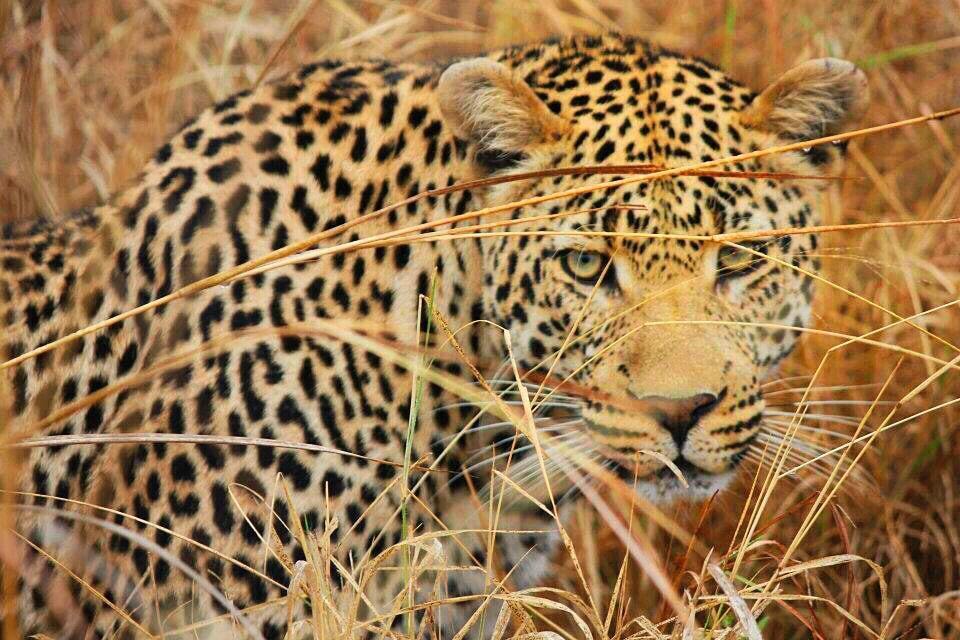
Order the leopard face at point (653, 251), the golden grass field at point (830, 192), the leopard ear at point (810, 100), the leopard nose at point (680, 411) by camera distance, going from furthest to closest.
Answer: the golden grass field at point (830, 192)
the leopard ear at point (810, 100)
the leopard face at point (653, 251)
the leopard nose at point (680, 411)

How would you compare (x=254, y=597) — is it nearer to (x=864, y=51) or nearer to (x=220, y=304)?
(x=220, y=304)

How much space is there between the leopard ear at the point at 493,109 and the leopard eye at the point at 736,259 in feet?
2.06

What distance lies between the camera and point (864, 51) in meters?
7.33

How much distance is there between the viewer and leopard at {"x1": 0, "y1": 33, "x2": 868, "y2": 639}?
3.95 m

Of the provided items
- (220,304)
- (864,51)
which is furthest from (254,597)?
(864,51)

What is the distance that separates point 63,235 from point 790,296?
2.39 m

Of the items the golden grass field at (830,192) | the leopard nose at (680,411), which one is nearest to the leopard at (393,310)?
the leopard nose at (680,411)

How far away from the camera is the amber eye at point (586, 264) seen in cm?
405

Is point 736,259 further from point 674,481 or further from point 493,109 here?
point 493,109

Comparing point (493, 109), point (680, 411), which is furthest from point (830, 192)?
point (680, 411)

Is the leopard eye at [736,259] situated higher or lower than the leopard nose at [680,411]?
higher

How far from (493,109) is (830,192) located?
3061mm

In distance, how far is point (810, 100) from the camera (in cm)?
432

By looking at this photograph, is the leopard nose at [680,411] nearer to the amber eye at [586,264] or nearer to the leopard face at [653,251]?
the leopard face at [653,251]
